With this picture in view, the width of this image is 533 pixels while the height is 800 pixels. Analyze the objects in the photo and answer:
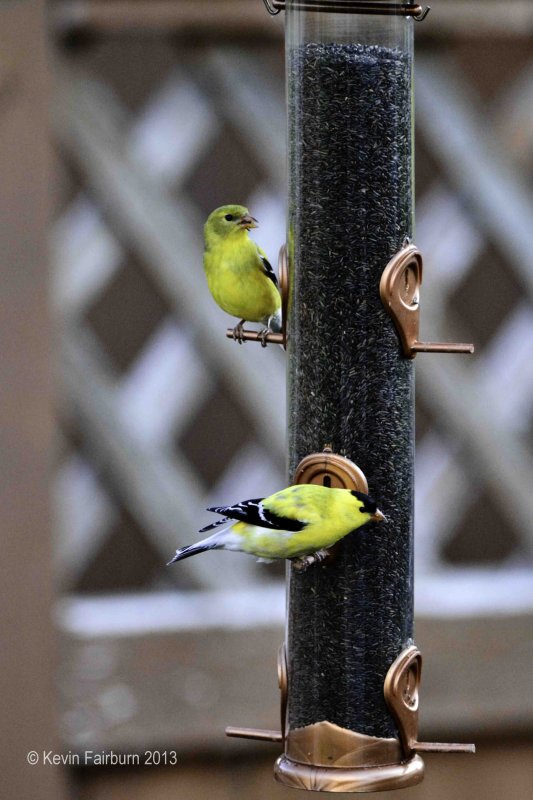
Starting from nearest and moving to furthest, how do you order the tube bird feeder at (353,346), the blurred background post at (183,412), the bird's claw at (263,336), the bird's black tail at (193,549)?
the bird's black tail at (193,549) < the tube bird feeder at (353,346) < the bird's claw at (263,336) < the blurred background post at (183,412)

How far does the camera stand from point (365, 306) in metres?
2.41

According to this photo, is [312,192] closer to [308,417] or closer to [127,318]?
[308,417]

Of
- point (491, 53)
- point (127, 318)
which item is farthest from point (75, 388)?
point (491, 53)

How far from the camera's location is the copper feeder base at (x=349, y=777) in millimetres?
2277

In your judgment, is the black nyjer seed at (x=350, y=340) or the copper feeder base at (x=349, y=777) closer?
the copper feeder base at (x=349, y=777)

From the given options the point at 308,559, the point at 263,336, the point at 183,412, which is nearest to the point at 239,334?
the point at 263,336

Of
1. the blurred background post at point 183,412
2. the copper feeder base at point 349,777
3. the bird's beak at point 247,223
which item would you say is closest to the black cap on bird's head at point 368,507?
the copper feeder base at point 349,777

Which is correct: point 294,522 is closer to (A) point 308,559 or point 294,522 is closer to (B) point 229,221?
(A) point 308,559

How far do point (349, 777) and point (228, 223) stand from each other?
2.93 ft

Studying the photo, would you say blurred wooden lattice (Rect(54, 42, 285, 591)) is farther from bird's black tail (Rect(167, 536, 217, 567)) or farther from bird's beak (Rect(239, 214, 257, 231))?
bird's black tail (Rect(167, 536, 217, 567))

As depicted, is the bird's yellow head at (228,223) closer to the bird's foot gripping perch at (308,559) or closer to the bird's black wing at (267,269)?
the bird's black wing at (267,269)

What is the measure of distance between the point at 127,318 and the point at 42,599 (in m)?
1.17

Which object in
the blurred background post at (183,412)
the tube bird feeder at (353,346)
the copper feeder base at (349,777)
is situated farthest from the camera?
the blurred background post at (183,412)

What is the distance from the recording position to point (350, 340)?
2420 mm
